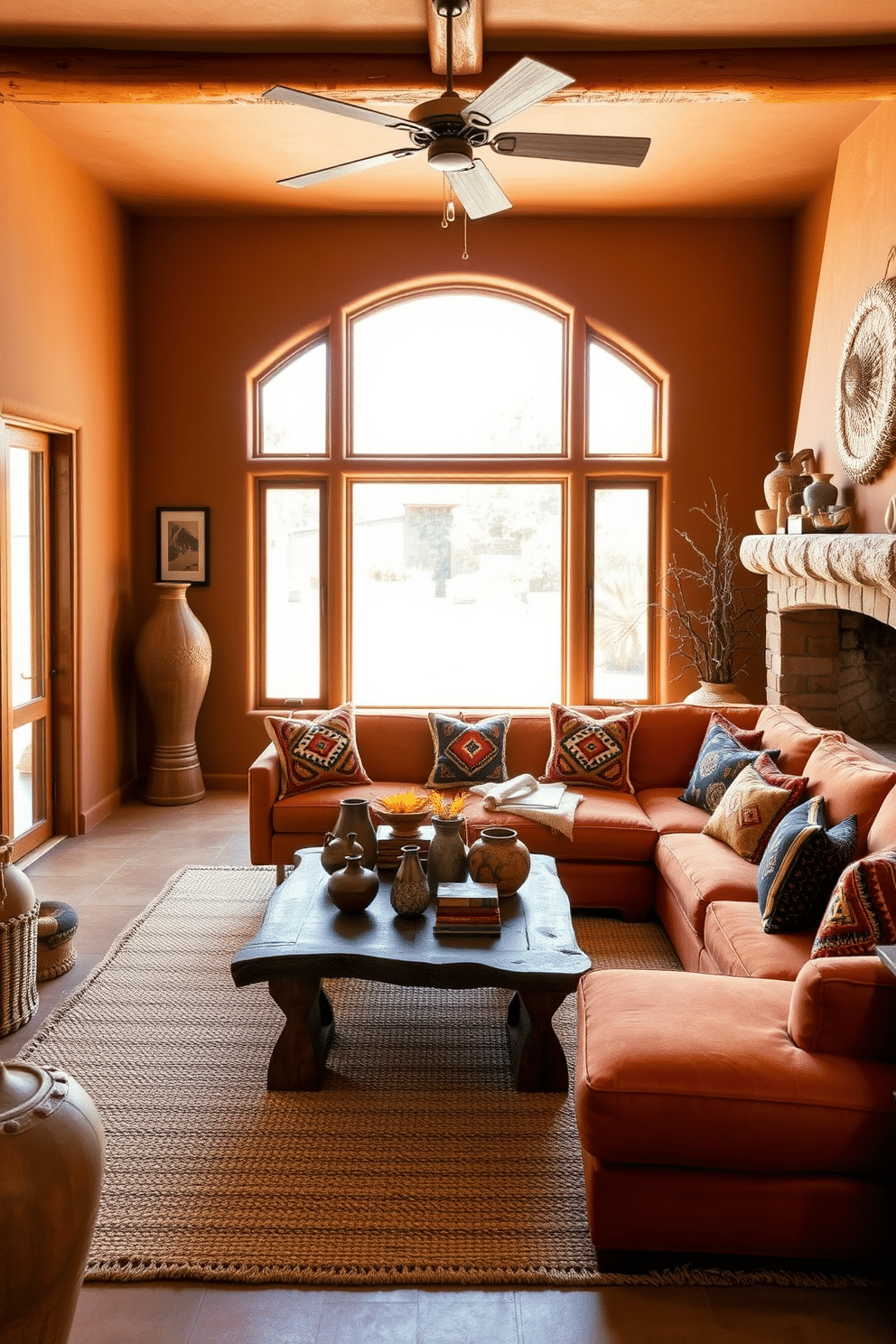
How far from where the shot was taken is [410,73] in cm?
489

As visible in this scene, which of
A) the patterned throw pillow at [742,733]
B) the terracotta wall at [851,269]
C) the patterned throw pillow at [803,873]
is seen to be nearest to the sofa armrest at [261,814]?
the patterned throw pillow at [742,733]

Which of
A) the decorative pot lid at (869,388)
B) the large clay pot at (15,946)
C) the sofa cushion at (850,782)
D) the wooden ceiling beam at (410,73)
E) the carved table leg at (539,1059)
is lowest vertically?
the carved table leg at (539,1059)

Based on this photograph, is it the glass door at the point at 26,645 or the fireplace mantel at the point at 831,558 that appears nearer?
the fireplace mantel at the point at 831,558

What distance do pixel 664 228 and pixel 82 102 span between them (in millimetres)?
3627

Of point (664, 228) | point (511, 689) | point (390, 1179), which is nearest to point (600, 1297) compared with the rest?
point (390, 1179)

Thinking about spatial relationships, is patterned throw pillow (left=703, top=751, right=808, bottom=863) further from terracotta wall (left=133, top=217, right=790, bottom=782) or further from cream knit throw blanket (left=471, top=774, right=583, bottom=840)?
terracotta wall (left=133, top=217, right=790, bottom=782)

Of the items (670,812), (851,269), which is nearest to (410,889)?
(670,812)

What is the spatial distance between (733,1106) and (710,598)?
5209 mm

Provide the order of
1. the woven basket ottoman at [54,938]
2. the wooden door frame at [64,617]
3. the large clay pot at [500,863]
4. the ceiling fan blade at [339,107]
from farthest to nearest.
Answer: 1. the wooden door frame at [64,617]
2. the woven basket ottoman at [54,938]
3. the large clay pot at [500,863]
4. the ceiling fan blade at [339,107]

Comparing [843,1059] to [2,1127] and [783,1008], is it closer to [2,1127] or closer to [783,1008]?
[783,1008]

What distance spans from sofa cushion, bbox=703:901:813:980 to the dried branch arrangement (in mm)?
3512

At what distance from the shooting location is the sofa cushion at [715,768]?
470 cm

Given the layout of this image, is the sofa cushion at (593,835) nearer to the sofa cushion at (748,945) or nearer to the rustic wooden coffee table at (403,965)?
the sofa cushion at (748,945)

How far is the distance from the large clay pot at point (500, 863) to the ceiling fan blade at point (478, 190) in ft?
7.34
